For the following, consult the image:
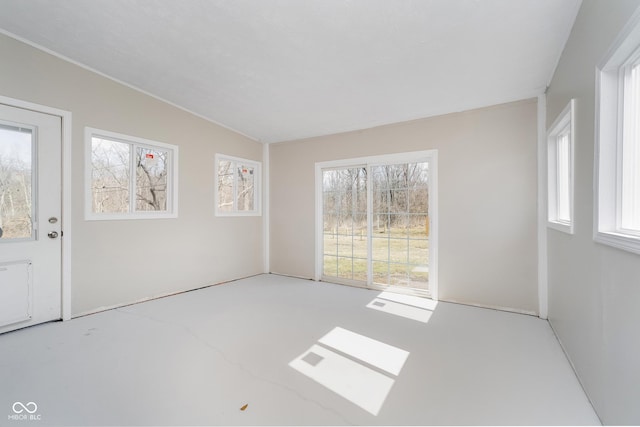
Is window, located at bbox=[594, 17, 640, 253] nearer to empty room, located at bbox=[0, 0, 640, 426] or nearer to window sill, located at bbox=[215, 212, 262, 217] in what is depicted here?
empty room, located at bbox=[0, 0, 640, 426]

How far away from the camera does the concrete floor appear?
1619 mm

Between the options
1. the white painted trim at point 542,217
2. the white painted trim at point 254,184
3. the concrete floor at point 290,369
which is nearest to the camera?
the concrete floor at point 290,369

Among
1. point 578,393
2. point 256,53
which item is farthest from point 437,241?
point 256,53

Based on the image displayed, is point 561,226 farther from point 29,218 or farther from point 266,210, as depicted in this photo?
point 29,218

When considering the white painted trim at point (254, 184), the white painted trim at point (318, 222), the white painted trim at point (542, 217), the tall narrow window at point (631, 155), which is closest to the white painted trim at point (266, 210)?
the white painted trim at point (254, 184)

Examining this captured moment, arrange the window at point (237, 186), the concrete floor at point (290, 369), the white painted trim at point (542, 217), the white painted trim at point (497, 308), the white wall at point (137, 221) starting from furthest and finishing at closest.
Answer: the window at point (237, 186)
the white painted trim at point (497, 308)
the white painted trim at point (542, 217)
the white wall at point (137, 221)
the concrete floor at point (290, 369)

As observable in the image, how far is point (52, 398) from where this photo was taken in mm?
1748

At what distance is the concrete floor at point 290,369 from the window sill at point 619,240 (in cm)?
100

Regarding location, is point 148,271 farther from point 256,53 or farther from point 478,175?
point 478,175

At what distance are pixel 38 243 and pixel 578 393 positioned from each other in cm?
476

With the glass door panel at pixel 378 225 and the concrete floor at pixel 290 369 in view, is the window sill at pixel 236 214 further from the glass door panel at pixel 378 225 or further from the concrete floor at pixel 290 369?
the concrete floor at pixel 290 369

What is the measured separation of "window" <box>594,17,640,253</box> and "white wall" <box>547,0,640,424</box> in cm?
10

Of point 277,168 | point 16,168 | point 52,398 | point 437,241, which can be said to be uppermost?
point 277,168

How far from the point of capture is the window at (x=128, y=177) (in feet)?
10.8
